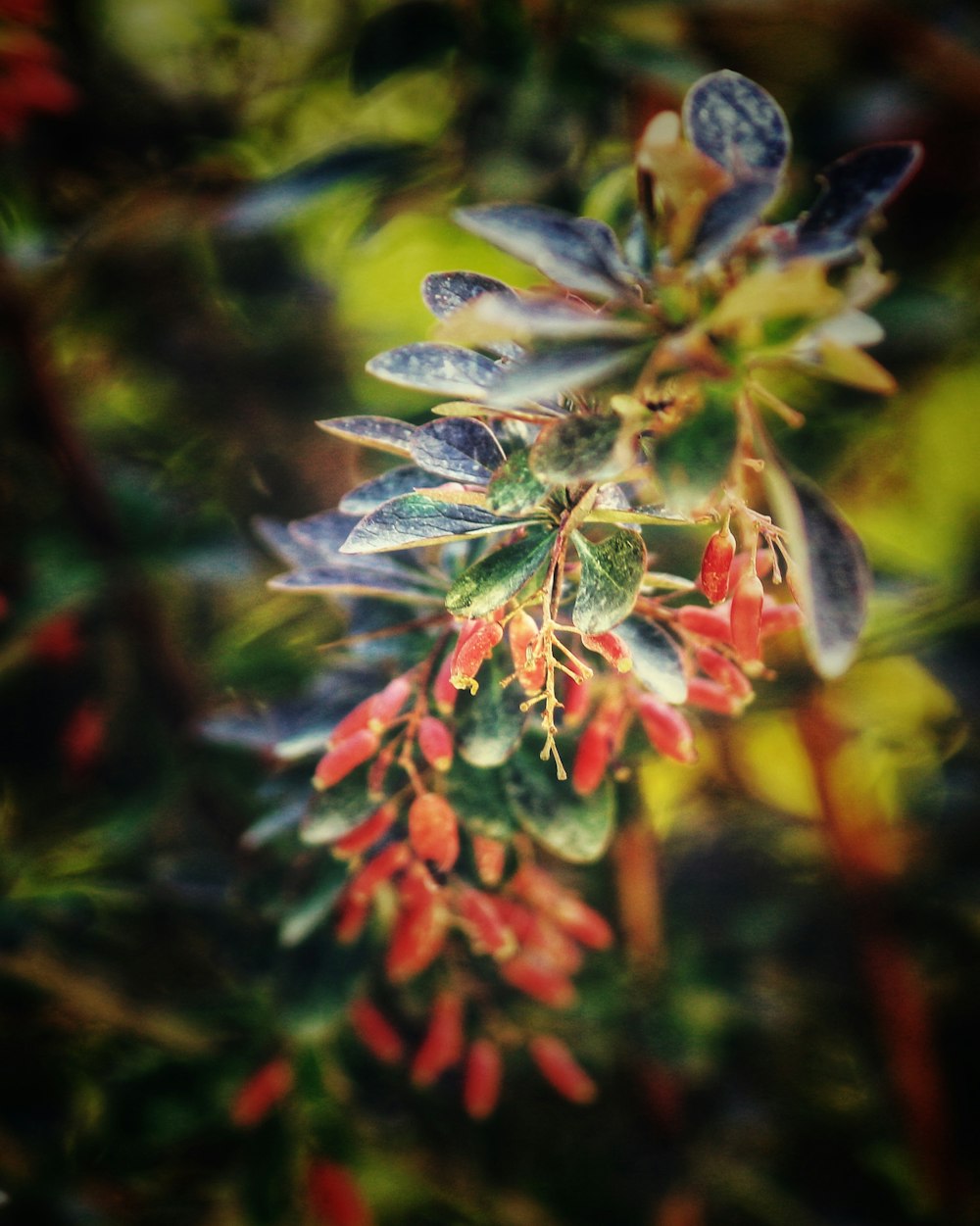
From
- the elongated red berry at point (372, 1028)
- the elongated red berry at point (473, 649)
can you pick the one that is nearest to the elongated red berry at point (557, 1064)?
the elongated red berry at point (372, 1028)

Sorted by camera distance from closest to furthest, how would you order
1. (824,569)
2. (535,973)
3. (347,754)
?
(824,569), (347,754), (535,973)

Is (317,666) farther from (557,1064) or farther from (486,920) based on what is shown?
(557,1064)

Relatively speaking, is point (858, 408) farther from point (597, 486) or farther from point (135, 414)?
point (135, 414)

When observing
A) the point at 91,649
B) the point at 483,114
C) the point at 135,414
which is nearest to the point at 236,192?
the point at 483,114

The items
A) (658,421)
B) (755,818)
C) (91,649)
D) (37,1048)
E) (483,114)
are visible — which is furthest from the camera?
(755,818)

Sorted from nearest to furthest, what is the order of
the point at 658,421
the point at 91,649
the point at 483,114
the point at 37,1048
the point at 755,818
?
the point at 658,421 → the point at 483,114 → the point at 37,1048 → the point at 91,649 → the point at 755,818

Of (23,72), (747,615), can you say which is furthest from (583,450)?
(23,72)
